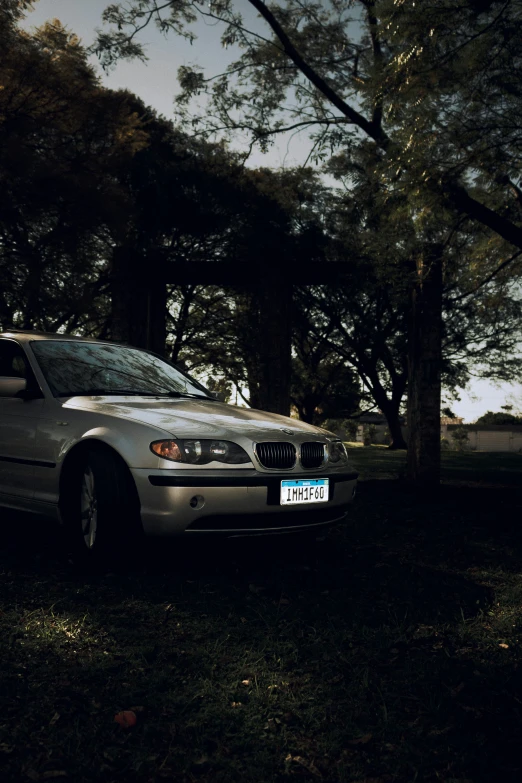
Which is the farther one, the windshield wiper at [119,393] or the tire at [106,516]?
the windshield wiper at [119,393]

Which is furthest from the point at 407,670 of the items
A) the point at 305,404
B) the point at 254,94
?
the point at 305,404

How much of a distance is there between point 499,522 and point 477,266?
5.37m

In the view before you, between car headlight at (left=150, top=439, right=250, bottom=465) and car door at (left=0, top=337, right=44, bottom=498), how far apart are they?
1387 millimetres

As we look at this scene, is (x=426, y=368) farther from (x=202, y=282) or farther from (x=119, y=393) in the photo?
(x=119, y=393)

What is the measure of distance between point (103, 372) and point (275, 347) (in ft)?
23.1

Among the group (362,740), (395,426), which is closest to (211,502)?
(362,740)

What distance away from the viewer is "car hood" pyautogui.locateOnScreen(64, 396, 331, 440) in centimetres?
474

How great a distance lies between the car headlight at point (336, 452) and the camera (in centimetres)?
546

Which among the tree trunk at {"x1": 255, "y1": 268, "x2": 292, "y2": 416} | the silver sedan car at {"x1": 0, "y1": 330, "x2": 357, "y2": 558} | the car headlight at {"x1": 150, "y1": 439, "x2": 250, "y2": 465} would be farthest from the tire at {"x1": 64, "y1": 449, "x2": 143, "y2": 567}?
the tree trunk at {"x1": 255, "y1": 268, "x2": 292, "y2": 416}

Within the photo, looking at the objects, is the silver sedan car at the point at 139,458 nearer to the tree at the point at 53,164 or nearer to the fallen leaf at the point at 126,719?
the fallen leaf at the point at 126,719

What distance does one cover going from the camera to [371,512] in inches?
328

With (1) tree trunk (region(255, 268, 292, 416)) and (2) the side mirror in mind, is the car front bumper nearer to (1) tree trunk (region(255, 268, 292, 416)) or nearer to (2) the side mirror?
(2) the side mirror

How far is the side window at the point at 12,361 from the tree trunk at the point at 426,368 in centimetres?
626

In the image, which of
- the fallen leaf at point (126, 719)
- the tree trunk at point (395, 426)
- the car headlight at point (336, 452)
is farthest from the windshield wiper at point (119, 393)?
the tree trunk at point (395, 426)
